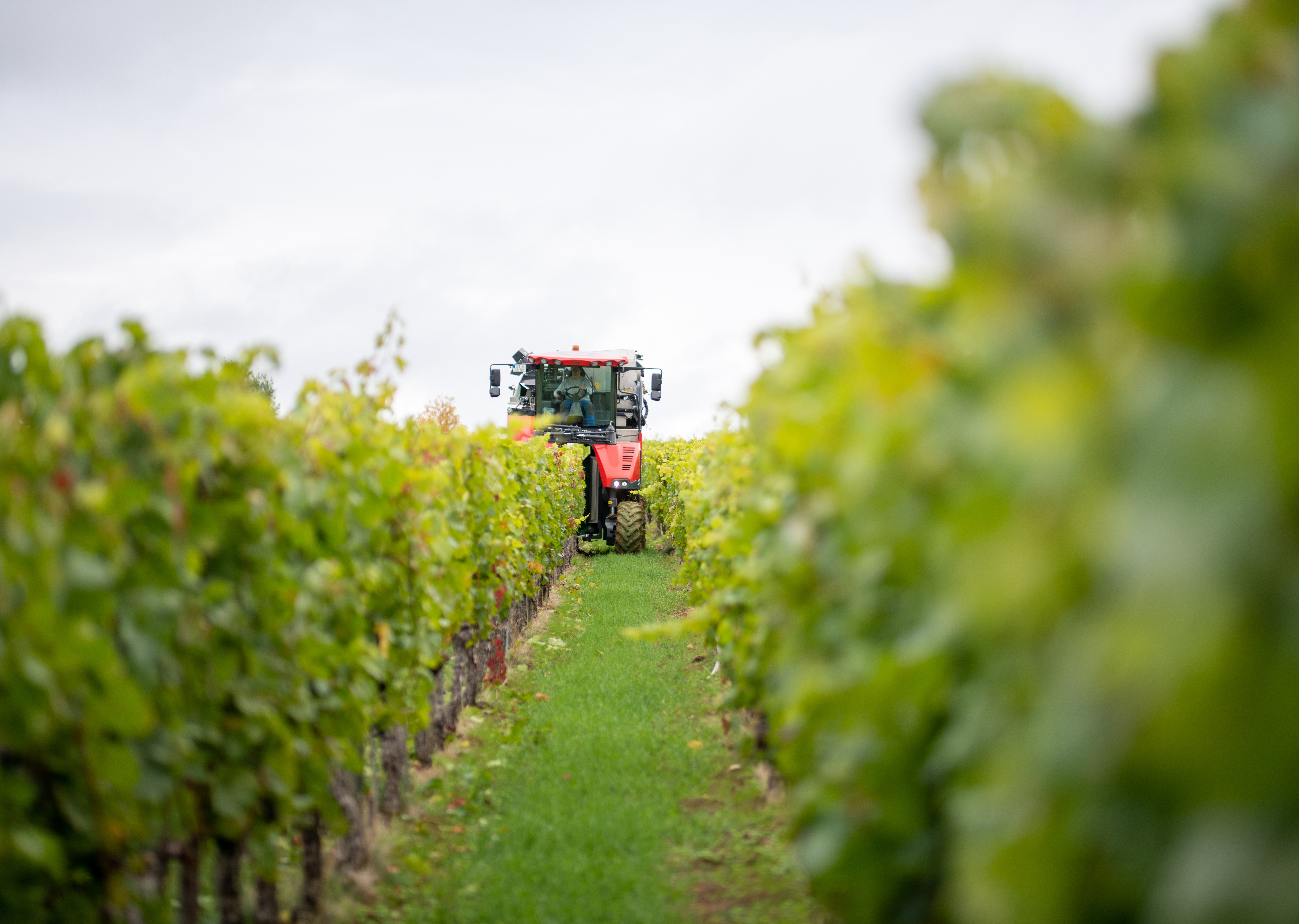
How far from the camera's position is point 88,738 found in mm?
2387

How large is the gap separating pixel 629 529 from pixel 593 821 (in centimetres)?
1401

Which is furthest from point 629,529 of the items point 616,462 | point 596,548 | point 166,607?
point 166,607

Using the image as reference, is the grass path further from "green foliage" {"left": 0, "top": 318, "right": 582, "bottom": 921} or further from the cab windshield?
the cab windshield

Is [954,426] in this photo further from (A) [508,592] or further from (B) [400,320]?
(A) [508,592]

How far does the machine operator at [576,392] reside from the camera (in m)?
20.3

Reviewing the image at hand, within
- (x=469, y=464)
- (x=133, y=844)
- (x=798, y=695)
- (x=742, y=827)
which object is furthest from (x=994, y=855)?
(x=469, y=464)

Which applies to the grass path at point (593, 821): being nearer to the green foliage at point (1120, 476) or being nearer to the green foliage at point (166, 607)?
the green foliage at point (166, 607)

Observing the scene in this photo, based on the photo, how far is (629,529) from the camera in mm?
19812

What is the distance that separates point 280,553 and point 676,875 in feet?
9.09

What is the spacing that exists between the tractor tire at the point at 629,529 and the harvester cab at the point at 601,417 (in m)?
0.02

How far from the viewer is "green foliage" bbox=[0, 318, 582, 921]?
2.29 metres

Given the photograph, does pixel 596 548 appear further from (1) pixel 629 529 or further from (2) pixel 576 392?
(2) pixel 576 392

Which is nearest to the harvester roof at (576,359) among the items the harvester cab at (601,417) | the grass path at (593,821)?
the harvester cab at (601,417)

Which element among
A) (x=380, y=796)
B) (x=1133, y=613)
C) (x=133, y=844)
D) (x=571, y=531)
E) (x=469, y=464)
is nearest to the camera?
(x=1133, y=613)
